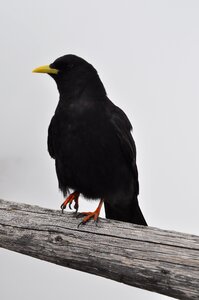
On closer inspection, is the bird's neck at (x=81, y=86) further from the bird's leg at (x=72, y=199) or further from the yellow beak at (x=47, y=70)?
the bird's leg at (x=72, y=199)

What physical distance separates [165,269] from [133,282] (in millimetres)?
301

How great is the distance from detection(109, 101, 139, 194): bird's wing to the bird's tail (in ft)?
1.15

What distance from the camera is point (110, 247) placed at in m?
3.77

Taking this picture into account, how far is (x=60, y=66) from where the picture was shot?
5414 mm

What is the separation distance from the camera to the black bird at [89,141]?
4.91 meters

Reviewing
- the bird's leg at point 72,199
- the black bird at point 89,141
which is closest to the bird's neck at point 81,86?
the black bird at point 89,141

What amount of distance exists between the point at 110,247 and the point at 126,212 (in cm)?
Answer: 185

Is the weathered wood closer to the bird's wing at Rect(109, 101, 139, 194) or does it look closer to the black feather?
the black feather

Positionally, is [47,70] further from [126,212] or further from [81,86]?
[126,212]

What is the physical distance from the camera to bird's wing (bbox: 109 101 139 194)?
5.11m

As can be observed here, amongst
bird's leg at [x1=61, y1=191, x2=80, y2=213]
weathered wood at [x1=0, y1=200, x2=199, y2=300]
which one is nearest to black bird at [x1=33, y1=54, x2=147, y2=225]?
bird's leg at [x1=61, y1=191, x2=80, y2=213]

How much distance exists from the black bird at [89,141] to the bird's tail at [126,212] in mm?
12

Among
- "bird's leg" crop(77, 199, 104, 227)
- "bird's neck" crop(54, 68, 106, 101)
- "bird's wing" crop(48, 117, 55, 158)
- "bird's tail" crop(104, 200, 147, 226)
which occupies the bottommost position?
"bird's tail" crop(104, 200, 147, 226)

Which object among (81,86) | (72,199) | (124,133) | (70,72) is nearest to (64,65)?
(70,72)
